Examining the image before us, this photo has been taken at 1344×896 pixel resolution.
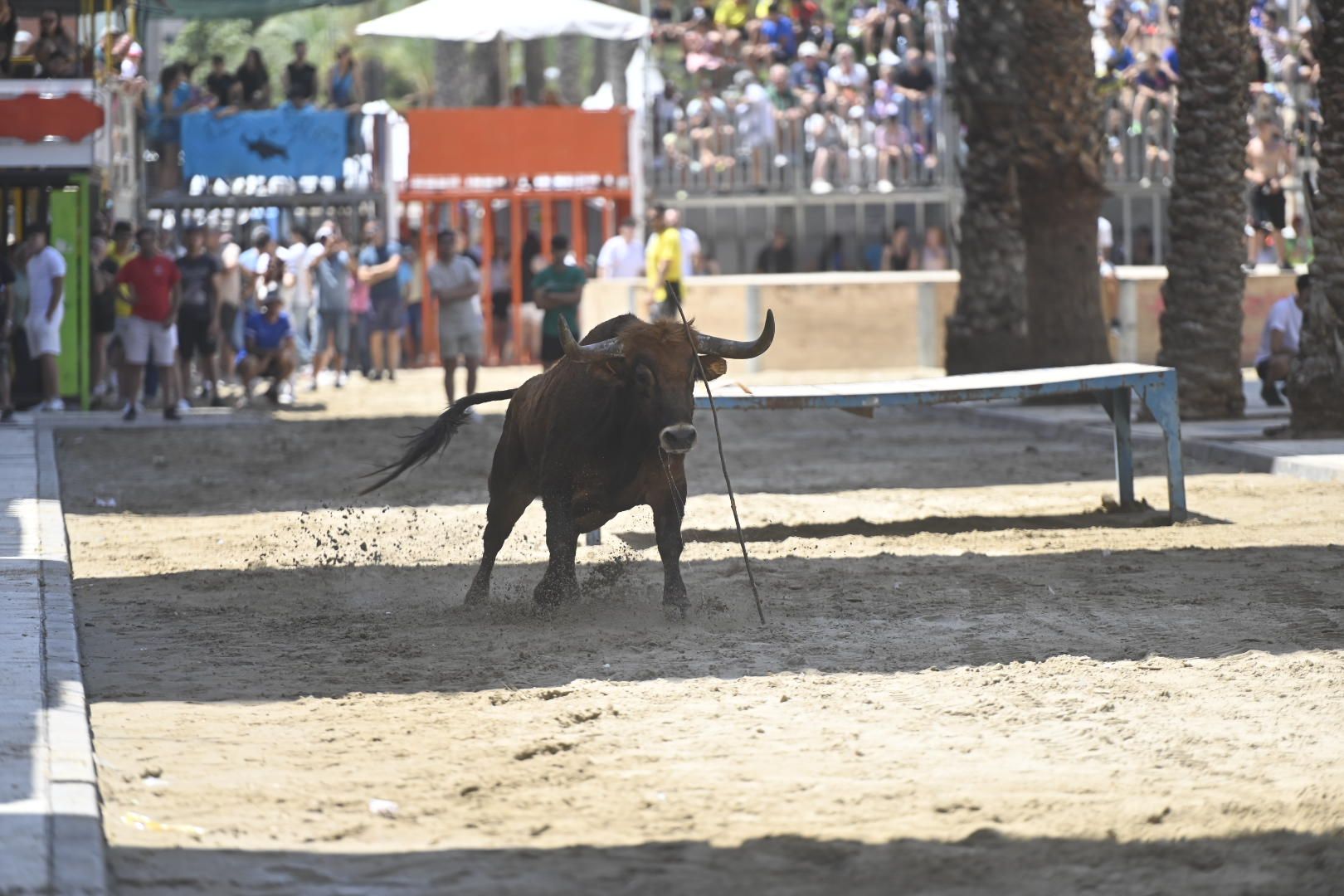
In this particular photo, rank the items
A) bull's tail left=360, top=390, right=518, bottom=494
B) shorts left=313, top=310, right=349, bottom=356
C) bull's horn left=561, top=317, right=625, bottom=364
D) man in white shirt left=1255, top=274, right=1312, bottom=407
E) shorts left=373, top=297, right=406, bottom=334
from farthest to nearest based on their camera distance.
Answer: shorts left=373, top=297, right=406, bottom=334 < shorts left=313, top=310, right=349, bottom=356 < man in white shirt left=1255, top=274, right=1312, bottom=407 < bull's tail left=360, top=390, right=518, bottom=494 < bull's horn left=561, top=317, right=625, bottom=364

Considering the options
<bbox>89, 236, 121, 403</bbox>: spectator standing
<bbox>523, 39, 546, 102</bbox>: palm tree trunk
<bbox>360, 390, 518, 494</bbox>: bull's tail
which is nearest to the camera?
<bbox>360, 390, 518, 494</bbox>: bull's tail

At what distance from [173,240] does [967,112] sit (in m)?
12.5

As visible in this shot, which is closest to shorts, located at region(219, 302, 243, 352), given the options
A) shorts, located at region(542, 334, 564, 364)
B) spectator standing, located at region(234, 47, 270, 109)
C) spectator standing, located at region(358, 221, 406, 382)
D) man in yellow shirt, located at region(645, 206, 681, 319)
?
spectator standing, located at region(358, 221, 406, 382)

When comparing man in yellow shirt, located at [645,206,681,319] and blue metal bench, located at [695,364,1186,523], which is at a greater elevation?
man in yellow shirt, located at [645,206,681,319]

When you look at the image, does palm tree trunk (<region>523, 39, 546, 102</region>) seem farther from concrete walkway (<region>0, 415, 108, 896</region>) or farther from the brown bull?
the brown bull

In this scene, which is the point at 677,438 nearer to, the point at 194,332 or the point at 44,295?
the point at 44,295


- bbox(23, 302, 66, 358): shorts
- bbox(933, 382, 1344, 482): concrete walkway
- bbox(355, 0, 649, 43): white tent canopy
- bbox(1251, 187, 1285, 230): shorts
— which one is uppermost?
bbox(355, 0, 649, 43): white tent canopy

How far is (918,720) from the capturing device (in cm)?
673

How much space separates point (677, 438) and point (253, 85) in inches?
940

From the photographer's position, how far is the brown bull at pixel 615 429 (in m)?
8.52

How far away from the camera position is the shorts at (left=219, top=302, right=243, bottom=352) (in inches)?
953

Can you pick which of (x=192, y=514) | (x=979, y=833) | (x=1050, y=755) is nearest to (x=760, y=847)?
(x=979, y=833)

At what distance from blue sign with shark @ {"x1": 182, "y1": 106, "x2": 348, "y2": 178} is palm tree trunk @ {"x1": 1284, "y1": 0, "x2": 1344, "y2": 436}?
17.4 m

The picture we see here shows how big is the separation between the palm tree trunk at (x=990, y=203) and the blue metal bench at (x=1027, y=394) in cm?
828
